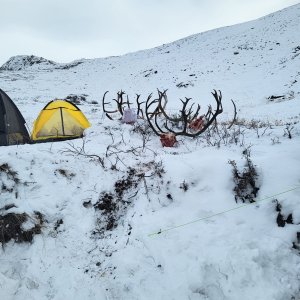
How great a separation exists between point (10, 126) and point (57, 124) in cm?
117

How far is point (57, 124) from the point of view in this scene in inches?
288

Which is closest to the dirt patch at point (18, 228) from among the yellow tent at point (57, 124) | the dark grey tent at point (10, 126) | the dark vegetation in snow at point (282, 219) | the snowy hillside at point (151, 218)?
the snowy hillside at point (151, 218)

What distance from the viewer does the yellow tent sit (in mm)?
7215

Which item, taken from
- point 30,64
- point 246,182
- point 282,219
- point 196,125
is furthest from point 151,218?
point 30,64

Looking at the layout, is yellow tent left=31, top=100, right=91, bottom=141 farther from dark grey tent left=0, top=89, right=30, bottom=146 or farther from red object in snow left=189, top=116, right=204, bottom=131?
red object in snow left=189, top=116, right=204, bottom=131

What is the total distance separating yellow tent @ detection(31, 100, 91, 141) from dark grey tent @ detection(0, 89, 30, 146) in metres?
0.47

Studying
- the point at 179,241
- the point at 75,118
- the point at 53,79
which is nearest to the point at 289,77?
the point at 75,118

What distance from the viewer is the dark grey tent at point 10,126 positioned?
711 cm

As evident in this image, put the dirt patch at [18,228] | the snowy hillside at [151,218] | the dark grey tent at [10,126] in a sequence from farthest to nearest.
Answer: the dark grey tent at [10,126]
the dirt patch at [18,228]
the snowy hillside at [151,218]

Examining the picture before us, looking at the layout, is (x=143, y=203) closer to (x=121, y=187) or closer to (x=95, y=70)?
(x=121, y=187)

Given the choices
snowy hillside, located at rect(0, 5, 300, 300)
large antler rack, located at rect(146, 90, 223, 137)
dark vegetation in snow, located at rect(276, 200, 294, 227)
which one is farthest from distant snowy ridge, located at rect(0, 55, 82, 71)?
dark vegetation in snow, located at rect(276, 200, 294, 227)

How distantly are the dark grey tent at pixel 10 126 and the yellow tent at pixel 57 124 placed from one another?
465mm

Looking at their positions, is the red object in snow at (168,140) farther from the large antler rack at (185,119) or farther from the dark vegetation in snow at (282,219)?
the dark vegetation in snow at (282,219)

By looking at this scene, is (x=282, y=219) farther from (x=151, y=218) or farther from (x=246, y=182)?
(x=151, y=218)
